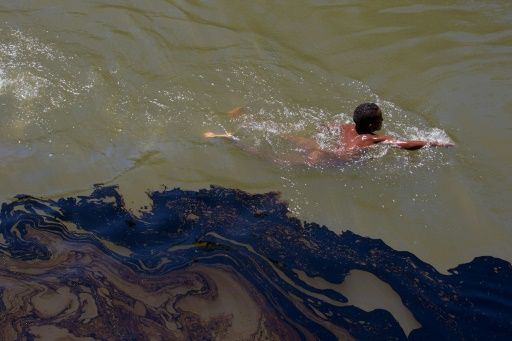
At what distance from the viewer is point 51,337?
5.00m

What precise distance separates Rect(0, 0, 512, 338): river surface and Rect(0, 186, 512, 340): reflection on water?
176mm

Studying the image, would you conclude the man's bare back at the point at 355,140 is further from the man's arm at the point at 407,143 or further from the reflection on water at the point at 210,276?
the reflection on water at the point at 210,276

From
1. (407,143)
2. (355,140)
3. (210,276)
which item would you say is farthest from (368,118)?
(210,276)

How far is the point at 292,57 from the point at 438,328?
3.56m

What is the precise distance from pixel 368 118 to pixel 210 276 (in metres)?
2.10

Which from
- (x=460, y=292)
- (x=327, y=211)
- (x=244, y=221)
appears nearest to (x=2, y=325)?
(x=244, y=221)

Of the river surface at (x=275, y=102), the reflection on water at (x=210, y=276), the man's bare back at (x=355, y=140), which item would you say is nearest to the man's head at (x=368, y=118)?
the man's bare back at (x=355, y=140)

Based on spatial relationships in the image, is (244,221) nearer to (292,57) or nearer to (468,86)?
(292,57)

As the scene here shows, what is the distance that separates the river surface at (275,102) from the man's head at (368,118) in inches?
14.8

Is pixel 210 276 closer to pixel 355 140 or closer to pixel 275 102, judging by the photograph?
pixel 355 140

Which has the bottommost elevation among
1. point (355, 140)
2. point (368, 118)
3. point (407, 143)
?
point (355, 140)

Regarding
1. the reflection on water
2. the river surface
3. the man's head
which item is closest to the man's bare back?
the man's head

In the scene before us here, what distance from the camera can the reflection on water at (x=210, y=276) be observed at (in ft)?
16.3

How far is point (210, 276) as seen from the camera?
17.4ft
